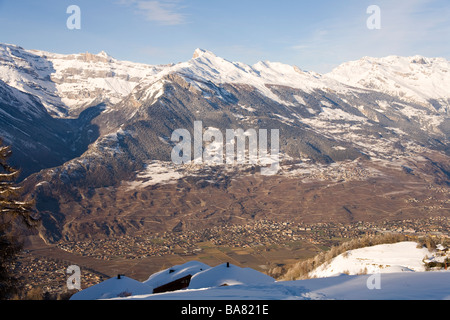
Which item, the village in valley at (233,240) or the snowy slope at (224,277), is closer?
the snowy slope at (224,277)

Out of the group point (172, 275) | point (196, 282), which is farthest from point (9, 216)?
point (172, 275)

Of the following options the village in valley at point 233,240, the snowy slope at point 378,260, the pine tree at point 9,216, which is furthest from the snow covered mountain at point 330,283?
the village in valley at point 233,240

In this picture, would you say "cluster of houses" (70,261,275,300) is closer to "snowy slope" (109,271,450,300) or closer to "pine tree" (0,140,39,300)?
"pine tree" (0,140,39,300)

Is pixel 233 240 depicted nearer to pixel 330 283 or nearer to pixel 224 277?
pixel 224 277

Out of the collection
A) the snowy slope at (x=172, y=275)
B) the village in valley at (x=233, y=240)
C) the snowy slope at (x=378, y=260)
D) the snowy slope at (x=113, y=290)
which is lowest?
the village in valley at (x=233, y=240)

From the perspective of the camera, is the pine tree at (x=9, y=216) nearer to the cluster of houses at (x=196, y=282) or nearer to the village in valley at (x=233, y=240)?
the cluster of houses at (x=196, y=282)
